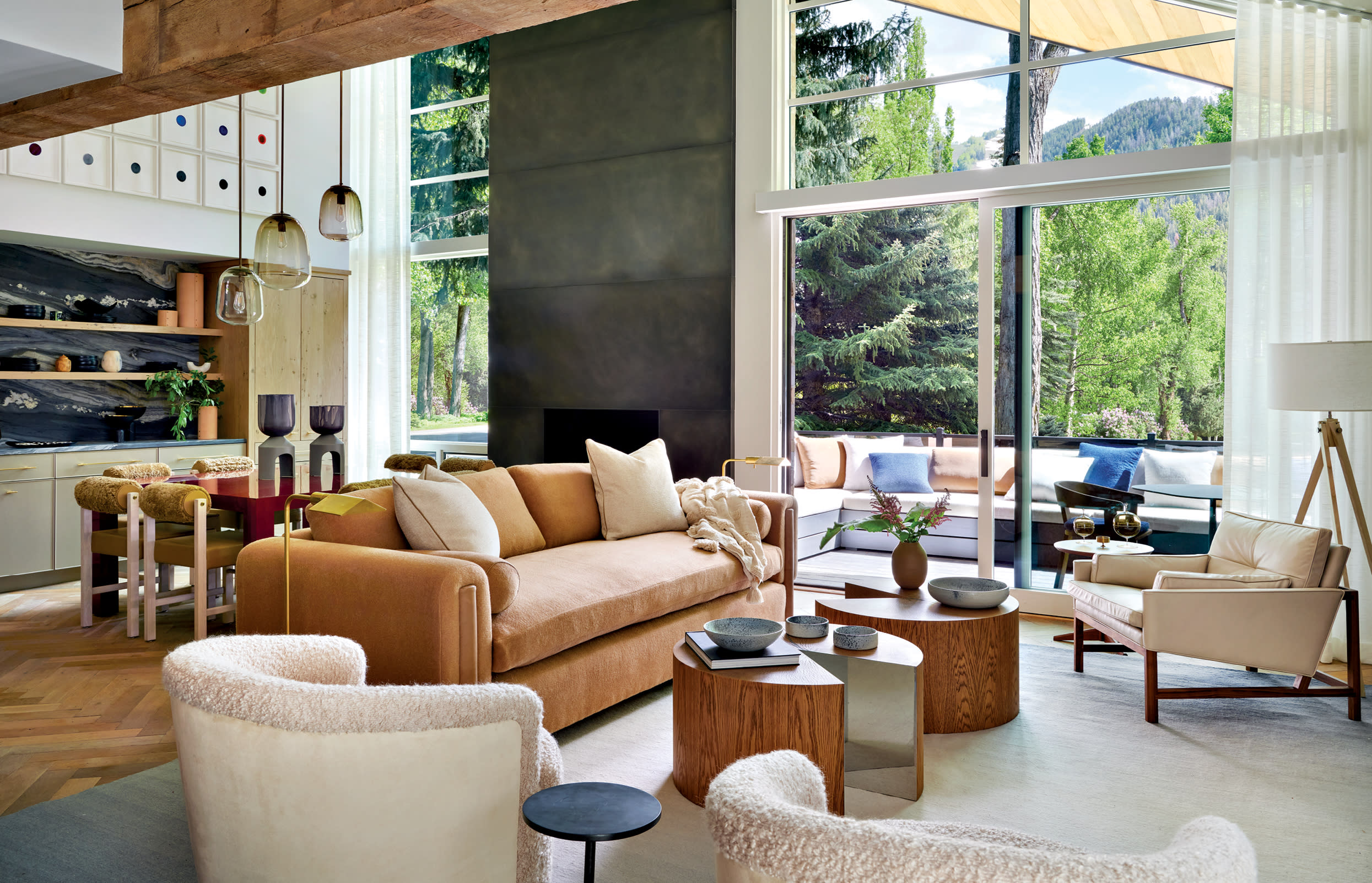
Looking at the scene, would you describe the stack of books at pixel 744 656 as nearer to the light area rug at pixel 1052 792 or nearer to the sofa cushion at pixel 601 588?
the light area rug at pixel 1052 792

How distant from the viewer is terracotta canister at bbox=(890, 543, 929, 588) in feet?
12.8

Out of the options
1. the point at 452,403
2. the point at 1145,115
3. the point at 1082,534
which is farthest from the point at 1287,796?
the point at 452,403

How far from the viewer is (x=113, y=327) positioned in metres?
6.84

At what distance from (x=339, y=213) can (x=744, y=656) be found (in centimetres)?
307

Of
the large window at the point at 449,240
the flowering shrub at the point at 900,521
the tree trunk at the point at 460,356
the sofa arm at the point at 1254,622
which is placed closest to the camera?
the sofa arm at the point at 1254,622

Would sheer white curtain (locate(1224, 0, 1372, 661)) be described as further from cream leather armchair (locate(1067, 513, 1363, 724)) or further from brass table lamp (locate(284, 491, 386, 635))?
brass table lamp (locate(284, 491, 386, 635))

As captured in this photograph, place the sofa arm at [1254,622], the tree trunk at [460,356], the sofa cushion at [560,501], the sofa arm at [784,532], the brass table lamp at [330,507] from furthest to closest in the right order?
the tree trunk at [460,356]
the sofa arm at [784,532]
the sofa cushion at [560,501]
the sofa arm at [1254,622]
the brass table lamp at [330,507]

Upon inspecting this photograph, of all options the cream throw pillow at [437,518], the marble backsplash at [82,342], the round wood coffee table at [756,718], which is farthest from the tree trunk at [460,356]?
the round wood coffee table at [756,718]

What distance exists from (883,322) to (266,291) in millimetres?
4955

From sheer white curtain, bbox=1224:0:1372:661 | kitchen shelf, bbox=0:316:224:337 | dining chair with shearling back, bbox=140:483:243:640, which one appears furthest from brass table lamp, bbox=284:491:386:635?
kitchen shelf, bbox=0:316:224:337

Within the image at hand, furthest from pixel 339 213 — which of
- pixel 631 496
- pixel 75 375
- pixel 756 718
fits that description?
pixel 75 375

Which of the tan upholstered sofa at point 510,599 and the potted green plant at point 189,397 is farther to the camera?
the potted green plant at point 189,397

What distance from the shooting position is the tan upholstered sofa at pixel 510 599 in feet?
9.66

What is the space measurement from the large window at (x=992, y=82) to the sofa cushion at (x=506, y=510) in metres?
3.05
